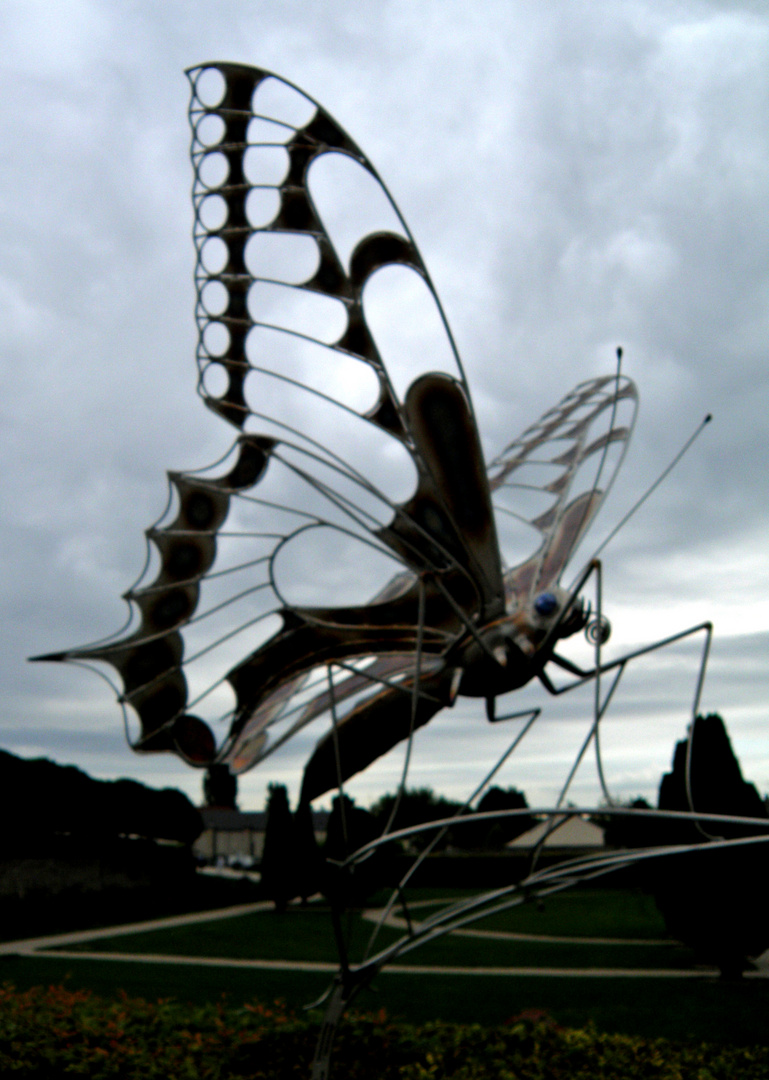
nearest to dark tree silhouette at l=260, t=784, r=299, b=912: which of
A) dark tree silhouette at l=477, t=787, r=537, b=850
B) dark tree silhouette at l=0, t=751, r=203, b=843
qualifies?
dark tree silhouette at l=0, t=751, r=203, b=843

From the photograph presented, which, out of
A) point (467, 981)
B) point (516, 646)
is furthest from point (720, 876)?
point (516, 646)

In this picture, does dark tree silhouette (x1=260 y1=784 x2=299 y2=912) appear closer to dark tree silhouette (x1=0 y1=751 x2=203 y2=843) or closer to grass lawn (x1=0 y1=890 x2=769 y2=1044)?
grass lawn (x1=0 y1=890 x2=769 y2=1044)

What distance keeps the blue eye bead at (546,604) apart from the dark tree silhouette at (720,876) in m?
10.1

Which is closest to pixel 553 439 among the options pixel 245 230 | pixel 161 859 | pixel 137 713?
pixel 245 230

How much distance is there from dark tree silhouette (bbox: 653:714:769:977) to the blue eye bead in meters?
10.1

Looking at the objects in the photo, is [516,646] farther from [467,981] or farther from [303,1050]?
[467,981]

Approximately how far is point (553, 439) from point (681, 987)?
10.2 metres

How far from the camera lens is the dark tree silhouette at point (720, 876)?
15039 mm

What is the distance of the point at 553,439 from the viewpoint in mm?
8414

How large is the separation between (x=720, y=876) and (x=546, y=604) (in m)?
11.4

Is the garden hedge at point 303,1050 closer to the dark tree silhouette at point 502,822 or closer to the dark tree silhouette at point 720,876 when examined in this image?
the dark tree silhouette at point 720,876

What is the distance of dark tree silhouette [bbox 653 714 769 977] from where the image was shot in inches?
592

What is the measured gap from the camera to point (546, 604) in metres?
5.92

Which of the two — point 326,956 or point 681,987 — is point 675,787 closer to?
point 681,987
